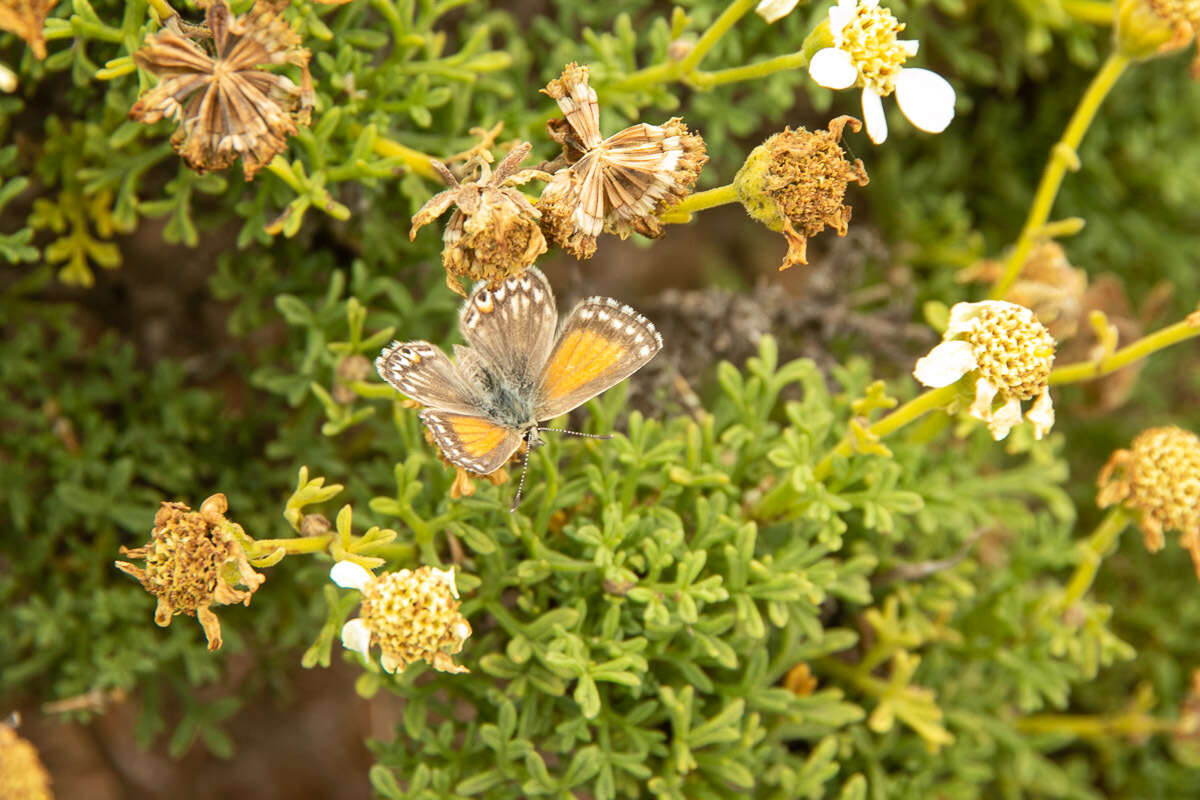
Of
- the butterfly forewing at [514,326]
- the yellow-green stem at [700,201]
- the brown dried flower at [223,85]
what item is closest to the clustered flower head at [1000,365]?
the yellow-green stem at [700,201]

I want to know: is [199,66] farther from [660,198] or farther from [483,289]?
[660,198]

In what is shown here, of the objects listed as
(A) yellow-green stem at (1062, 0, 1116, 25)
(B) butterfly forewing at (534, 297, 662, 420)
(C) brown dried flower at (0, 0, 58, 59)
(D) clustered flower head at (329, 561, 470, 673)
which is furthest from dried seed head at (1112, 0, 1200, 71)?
(C) brown dried flower at (0, 0, 58, 59)

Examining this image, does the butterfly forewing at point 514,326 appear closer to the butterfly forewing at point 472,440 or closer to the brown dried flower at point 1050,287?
the butterfly forewing at point 472,440

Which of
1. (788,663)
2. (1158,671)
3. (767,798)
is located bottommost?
(1158,671)

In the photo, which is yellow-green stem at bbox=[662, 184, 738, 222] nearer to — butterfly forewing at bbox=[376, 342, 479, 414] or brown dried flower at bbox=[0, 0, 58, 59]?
butterfly forewing at bbox=[376, 342, 479, 414]

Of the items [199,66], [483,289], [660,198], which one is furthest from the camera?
[483,289]

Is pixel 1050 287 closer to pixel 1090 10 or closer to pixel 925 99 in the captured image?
pixel 1090 10

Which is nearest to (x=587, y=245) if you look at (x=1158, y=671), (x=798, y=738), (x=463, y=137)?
(x=463, y=137)

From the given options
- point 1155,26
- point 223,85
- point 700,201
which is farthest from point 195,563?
point 1155,26
